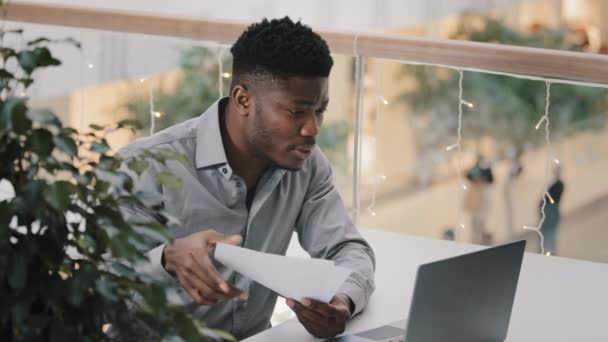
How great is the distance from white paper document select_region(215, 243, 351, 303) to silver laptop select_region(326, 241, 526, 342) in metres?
0.11

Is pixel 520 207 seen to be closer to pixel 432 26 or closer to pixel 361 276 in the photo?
pixel 432 26

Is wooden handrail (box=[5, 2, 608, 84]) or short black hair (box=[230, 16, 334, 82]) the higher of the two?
short black hair (box=[230, 16, 334, 82])

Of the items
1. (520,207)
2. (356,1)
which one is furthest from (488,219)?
(356,1)

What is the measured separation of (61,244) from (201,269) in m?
0.57

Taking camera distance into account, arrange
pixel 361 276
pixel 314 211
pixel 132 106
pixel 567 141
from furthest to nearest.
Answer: pixel 567 141 < pixel 132 106 < pixel 314 211 < pixel 361 276

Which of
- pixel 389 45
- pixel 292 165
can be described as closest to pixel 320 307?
pixel 292 165

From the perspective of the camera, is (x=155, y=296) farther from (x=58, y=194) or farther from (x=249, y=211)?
(x=249, y=211)

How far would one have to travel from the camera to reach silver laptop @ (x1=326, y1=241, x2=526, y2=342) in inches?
64.1

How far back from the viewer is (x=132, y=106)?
331 inches

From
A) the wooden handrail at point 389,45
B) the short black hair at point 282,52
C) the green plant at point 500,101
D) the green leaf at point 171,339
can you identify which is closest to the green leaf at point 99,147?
the green leaf at point 171,339

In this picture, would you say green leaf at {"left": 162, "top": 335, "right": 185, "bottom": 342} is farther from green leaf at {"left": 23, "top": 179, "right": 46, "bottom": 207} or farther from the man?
the man

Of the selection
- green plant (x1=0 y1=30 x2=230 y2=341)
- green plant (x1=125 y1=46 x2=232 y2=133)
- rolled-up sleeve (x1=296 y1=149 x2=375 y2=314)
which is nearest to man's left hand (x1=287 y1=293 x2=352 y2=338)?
rolled-up sleeve (x1=296 y1=149 x2=375 y2=314)

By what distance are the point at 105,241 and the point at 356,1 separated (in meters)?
7.96

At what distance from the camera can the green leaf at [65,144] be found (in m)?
1.15
